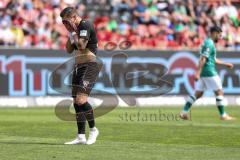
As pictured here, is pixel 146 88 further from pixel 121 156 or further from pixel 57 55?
pixel 121 156

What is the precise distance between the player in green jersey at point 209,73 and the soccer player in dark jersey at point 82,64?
636 centimetres

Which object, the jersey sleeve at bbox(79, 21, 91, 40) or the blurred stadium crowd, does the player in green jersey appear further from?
the blurred stadium crowd

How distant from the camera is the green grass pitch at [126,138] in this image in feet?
36.9

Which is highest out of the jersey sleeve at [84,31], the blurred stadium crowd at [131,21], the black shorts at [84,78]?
the jersey sleeve at [84,31]

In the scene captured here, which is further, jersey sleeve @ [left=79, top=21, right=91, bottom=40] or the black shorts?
the black shorts

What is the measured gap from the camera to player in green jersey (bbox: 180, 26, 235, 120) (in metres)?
19.1

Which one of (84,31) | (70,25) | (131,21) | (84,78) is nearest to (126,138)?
(84,78)

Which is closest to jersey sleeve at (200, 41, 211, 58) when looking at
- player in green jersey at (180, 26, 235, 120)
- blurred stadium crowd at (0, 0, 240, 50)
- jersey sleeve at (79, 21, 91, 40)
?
player in green jersey at (180, 26, 235, 120)

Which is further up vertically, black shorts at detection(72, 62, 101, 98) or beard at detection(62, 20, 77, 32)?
beard at detection(62, 20, 77, 32)

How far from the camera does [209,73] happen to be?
63.6ft

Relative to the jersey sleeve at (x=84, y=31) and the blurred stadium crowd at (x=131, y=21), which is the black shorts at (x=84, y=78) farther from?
the blurred stadium crowd at (x=131, y=21)

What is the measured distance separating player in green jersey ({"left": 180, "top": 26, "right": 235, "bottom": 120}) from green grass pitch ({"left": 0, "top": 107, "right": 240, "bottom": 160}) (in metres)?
0.41

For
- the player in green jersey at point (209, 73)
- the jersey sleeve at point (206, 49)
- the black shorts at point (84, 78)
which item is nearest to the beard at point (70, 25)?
the black shorts at point (84, 78)

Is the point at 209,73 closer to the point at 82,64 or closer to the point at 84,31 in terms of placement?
the point at 82,64
